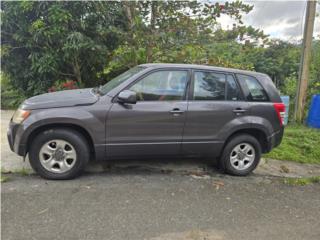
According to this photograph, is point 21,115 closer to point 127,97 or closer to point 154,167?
point 127,97

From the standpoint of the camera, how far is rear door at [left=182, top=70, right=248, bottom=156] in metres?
4.45

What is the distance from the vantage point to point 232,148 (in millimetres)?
4688

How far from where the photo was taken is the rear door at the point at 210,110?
4.45 metres

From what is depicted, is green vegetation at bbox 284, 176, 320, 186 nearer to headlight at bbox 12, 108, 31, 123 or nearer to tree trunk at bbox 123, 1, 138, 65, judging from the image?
headlight at bbox 12, 108, 31, 123

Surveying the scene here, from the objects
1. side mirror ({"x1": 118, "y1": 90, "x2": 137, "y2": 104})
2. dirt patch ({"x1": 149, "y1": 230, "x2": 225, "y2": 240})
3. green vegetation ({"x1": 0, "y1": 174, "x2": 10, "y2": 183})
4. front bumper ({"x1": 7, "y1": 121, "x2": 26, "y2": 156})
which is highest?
side mirror ({"x1": 118, "y1": 90, "x2": 137, "y2": 104})

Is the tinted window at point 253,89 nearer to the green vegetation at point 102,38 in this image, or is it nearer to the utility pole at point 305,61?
the green vegetation at point 102,38

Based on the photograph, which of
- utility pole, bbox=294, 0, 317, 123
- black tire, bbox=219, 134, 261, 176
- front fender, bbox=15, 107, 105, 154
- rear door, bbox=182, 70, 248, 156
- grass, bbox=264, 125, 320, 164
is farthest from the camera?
utility pole, bbox=294, 0, 317, 123

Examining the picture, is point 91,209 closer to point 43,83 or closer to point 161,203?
point 161,203

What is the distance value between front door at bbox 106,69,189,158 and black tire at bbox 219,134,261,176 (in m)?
0.79

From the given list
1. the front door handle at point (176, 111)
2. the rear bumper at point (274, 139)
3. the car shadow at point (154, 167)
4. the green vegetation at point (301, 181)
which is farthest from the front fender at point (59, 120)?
the green vegetation at point (301, 181)

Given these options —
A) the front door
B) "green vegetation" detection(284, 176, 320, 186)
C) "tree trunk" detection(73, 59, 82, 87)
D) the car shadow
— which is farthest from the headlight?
"tree trunk" detection(73, 59, 82, 87)

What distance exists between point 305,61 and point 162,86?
5581 mm

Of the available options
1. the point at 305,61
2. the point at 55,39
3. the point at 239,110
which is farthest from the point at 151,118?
the point at 305,61

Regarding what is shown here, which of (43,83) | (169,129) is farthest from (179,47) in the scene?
(169,129)
